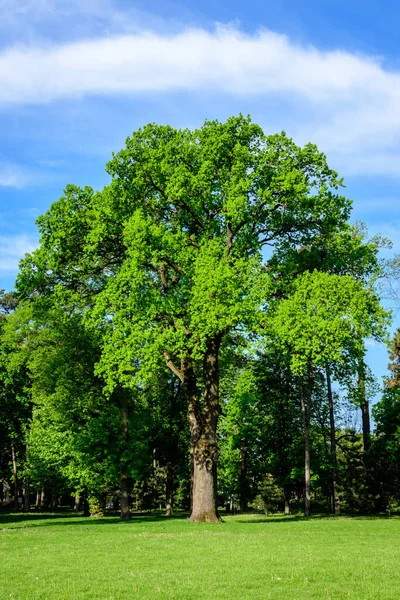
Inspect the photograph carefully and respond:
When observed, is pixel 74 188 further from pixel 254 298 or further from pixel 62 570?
pixel 62 570

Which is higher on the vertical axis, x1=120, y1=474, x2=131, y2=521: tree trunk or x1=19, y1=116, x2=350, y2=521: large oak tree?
x1=19, y1=116, x2=350, y2=521: large oak tree

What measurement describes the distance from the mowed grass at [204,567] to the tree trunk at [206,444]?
7067 mm

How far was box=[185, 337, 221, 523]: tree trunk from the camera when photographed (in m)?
33.7

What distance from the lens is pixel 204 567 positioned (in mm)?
16234

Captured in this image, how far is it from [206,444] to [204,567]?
17.7 metres

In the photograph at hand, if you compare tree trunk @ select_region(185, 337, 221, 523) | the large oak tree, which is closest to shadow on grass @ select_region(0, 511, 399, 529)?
tree trunk @ select_region(185, 337, 221, 523)

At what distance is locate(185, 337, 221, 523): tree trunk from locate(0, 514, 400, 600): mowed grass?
707 centimetres

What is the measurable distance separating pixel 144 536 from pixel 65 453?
20.9 metres

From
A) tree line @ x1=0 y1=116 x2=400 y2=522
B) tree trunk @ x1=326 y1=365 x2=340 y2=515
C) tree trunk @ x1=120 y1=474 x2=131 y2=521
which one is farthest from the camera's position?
tree trunk @ x1=326 y1=365 x2=340 y2=515

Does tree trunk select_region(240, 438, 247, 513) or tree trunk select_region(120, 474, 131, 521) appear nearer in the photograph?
tree trunk select_region(120, 474, 131, 521)

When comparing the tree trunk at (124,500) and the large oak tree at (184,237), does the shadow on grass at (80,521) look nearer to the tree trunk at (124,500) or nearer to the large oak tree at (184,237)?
the tree trunk at (124,500)

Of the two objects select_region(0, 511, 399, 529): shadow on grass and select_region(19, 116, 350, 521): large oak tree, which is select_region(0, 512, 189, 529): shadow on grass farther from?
select_region(19, 116, 350, 521): large oak tree

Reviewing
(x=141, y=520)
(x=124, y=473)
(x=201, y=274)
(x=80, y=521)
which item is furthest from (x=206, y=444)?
(x=124, y=473)

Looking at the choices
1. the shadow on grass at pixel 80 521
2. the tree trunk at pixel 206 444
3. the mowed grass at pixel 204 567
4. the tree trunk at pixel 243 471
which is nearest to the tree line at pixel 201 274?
the tree trunk at pixel 206 444
